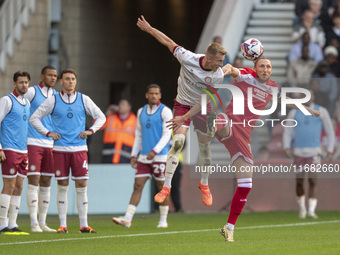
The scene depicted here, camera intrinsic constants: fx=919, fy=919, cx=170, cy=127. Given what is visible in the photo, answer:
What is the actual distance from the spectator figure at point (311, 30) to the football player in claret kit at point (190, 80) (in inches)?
394

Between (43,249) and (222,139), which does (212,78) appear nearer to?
(222,139)

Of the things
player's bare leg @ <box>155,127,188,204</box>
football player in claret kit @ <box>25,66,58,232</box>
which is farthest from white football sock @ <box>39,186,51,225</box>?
player's bare leg @ <box>155,127,188,204</box>

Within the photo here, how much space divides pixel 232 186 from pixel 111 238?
7.33 meters

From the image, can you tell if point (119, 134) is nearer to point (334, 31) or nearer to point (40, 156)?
point (40, 156)

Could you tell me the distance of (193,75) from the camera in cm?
1117

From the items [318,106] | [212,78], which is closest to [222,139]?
[212,78]

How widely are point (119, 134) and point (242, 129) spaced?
8.22 metres

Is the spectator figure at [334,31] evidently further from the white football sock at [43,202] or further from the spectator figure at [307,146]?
the white football sock at [43,202]

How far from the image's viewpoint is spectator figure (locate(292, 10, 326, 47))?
2108 cm

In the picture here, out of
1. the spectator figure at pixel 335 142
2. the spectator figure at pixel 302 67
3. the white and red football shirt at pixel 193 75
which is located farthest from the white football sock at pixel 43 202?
the spectator figure at pixel 302 67

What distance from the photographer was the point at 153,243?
11.2 meters

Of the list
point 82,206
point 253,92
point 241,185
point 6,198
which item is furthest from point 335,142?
point 6,198

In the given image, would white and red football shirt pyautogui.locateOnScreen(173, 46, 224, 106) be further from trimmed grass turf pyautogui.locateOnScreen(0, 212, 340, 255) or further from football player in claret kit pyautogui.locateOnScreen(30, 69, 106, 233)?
football player in claret kit pyautogui.locateOnScreen(30, 69, 106, 233)

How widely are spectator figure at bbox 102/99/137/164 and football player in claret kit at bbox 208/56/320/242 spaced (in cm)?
767
